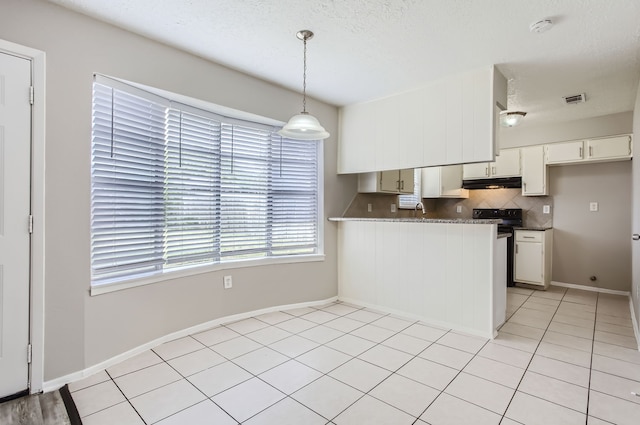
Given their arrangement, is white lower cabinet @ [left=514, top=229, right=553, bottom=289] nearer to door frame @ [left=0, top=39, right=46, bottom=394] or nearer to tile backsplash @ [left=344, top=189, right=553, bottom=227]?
tile backsplash @ [left=344, top=189, right=553, bottom=227]

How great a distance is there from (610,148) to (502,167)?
1295 millimetres

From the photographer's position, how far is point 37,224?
6.75 ft

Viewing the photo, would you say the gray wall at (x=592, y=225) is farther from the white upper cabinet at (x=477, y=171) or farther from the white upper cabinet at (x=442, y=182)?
the white upper cabinet at (x=442, y=182)

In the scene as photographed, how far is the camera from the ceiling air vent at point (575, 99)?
3637mm

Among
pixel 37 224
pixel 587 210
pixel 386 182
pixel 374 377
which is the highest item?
pixel 386 182

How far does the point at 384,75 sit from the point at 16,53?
2795 mm

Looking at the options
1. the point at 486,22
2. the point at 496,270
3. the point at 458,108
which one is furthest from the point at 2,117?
the point at 496,270

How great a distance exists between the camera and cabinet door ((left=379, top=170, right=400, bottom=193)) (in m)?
4.39

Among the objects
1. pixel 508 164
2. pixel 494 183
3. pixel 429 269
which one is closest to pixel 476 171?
pixel 494 183

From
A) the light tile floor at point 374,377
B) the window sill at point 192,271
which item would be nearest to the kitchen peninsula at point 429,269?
the light tile floor at point 374,377

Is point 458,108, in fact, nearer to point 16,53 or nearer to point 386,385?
point 386,385

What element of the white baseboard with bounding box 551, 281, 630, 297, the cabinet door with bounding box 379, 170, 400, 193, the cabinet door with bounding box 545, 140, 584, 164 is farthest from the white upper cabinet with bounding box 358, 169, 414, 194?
the white baseboard with bounding box 551, 281, 630, 297

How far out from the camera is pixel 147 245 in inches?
106

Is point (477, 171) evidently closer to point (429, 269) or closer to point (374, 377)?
point (429, 269)
